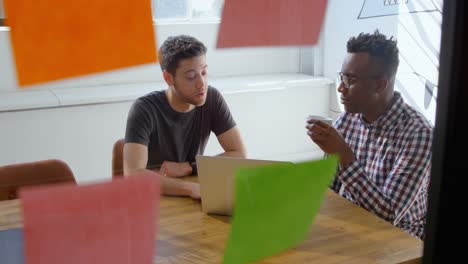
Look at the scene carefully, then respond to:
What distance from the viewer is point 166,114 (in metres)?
1.50

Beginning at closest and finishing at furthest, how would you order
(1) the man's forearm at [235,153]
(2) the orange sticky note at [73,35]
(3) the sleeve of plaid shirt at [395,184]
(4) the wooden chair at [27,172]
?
1. (2) the orange sticky note at [73,35]
2. (4) the wooden chair at [27,172]
3. (3) the sleeve of plaid shirt at [395,184]
4. (1) the man's forearm at [235,153]

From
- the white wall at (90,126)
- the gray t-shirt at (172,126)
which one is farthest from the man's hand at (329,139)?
the white wall at (90,126)

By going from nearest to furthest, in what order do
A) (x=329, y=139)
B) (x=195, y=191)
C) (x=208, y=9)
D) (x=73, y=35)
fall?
(x=73, y=35)
(x=208, y=9)
(x=329, y=139)
(x=195, y=191)

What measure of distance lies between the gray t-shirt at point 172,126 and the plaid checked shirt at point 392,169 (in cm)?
43

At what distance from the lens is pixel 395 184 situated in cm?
120

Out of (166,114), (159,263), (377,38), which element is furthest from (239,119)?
(159,263)

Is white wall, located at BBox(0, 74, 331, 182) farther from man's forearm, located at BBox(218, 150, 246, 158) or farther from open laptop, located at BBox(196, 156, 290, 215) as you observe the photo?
open laptop, located at BBox(196, 156, 290, 215)

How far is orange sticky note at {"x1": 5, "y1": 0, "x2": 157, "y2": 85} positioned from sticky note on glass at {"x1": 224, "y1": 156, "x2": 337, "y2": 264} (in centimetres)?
15

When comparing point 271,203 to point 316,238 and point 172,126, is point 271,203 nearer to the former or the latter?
point 316,238

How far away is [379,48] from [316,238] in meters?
0.67

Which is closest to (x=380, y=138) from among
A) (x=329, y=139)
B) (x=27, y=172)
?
(x=329, y=139)

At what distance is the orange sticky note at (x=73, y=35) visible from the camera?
37cm

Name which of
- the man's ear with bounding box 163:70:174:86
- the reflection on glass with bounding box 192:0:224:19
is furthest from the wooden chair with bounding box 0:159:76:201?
the reflection on glass with bounding box 192:0:224:19

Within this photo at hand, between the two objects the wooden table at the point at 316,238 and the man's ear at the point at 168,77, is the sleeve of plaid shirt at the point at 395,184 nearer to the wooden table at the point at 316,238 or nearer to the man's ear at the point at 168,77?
the wooden table at the point at 316,238
